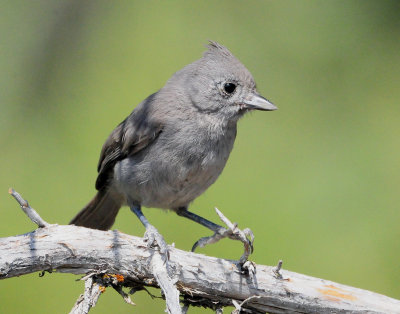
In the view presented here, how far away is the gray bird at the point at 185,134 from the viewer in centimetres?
394

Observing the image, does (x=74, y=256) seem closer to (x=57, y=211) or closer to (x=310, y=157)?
(x=57, y=211)

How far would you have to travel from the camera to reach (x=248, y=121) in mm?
5262

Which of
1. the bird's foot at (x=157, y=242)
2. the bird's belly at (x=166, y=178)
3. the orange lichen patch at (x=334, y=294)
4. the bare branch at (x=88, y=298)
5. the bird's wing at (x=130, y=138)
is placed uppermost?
the bird's wing at (x=130, y=138)

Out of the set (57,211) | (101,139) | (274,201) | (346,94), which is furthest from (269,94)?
(57,211)

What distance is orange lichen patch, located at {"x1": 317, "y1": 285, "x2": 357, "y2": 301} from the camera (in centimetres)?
345

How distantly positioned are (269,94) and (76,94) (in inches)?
58.8

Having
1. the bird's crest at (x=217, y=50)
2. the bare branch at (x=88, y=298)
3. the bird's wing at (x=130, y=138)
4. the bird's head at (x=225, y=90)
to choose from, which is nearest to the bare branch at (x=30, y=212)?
the bare branch at (x=88, y=298)

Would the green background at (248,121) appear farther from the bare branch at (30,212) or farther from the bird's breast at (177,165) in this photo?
the bare branch at (30,212)

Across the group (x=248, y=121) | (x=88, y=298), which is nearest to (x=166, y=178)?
(x=88, y=298)

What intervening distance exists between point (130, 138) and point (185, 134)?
0.34 m

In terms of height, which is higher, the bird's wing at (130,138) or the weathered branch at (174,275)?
the bird's wing at (130,138)

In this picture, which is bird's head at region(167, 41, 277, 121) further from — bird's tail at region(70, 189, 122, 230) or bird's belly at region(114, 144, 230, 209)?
bird's tail at region(70, 189, 122, 230)

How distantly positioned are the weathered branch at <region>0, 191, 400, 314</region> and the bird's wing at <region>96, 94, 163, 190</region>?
0.76 metres

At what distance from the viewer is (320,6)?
5902 mm
